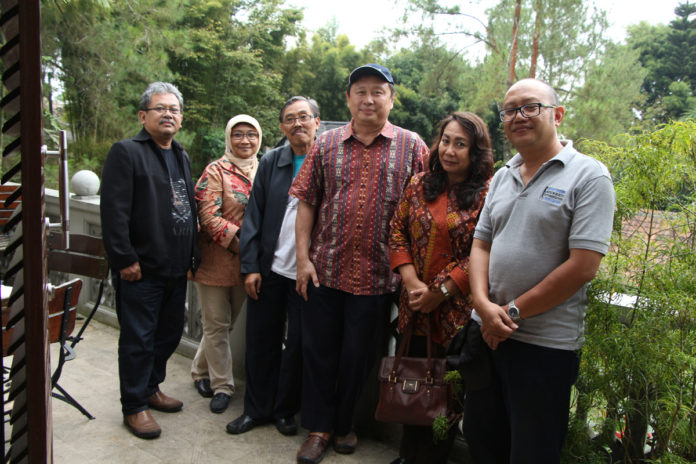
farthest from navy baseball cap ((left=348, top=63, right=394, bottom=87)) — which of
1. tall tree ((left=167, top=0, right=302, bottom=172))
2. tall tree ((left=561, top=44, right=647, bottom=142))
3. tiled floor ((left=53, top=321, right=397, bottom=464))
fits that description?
tall tree ((left=167, top=0, right=302, bottom=172))

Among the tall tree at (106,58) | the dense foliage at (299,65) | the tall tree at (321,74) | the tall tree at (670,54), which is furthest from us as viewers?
the tall tree at (321,74)

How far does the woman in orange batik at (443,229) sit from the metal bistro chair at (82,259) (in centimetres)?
179

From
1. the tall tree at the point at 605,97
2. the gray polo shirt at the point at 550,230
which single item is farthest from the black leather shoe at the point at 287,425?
the tall tree at the point at 605,97

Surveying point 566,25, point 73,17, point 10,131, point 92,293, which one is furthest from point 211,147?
point 10,131

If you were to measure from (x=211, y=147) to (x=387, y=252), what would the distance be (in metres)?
22.6

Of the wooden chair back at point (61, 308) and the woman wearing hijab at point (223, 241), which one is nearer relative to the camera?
the wooden chair back at point (61, 308)

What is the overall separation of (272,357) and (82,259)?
1237 mm

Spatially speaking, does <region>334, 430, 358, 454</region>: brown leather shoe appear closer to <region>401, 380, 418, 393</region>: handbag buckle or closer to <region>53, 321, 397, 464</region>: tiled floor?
<region>53, 321, 397, 464</region>: tiled floor

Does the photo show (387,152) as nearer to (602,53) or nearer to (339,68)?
(602,53)

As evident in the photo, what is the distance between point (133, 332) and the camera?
3.04m

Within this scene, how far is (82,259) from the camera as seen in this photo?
337 centimetres

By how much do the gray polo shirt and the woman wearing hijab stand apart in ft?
5.73

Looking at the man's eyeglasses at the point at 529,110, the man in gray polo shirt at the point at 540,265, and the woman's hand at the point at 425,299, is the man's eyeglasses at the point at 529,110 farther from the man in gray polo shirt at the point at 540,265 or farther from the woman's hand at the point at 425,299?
the woman's hand at the point at 425,299

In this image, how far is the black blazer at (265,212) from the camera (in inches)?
125
